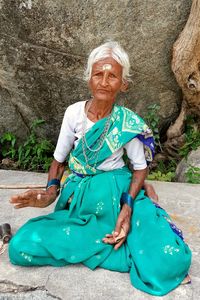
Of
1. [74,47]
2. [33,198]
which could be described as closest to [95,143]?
[33,198]

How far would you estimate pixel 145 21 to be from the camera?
151 inches

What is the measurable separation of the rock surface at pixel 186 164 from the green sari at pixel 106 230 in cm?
150

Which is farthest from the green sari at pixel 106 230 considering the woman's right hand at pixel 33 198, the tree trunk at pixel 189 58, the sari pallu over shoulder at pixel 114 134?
the tree trunk at pixel 189 58

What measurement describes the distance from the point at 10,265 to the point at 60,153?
743 millimetres

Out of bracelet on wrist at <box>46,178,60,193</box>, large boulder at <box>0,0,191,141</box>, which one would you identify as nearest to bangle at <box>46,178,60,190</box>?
bracelet on wrist at <box>46,178,60,193</box>

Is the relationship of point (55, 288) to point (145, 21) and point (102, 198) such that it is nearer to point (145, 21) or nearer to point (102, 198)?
point (102, 198)

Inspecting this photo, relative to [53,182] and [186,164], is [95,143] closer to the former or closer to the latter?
[53,182]

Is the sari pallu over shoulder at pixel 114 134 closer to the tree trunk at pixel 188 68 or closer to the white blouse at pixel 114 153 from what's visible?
the white blouse at pixel 114 153

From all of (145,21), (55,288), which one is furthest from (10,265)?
(145,21)

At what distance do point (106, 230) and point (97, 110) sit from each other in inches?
28.2

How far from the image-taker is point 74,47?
395 cm

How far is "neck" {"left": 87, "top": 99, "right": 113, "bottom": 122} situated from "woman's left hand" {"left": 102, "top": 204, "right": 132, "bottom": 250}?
0.58m

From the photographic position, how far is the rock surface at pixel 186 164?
162 inches

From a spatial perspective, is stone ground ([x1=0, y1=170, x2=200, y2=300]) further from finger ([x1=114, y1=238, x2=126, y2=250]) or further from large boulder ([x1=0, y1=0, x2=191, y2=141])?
large boulder ([x1=0, y1=0, x2=191, y2=141])
